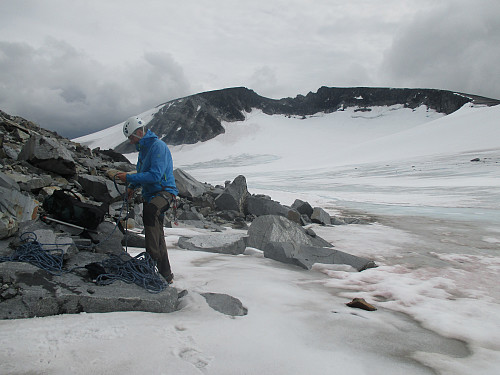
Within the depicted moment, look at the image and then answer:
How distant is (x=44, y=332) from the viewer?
7.75ft

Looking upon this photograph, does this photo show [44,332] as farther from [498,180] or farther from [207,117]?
[207,117]

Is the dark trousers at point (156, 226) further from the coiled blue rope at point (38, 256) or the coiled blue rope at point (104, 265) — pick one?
the coiled blue rope at point (38, 256)

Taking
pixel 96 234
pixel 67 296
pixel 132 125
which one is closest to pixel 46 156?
pixel 96 234

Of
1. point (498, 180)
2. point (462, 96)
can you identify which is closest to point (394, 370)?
point (498, 180)

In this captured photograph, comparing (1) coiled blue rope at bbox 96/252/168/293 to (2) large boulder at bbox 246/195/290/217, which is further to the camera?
(2) large boulder at bbox 246/195/290/217

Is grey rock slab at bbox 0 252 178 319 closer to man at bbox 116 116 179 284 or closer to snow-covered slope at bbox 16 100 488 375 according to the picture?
snow-covered slope at bbox 16 100 488 375

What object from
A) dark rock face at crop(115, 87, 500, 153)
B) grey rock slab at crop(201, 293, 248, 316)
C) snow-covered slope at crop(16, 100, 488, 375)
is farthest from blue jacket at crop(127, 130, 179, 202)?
dark rock face at crop(115, 87, 500, 153)

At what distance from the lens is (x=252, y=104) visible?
117938mm

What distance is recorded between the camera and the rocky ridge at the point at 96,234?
278 centimetres

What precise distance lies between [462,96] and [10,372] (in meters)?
112

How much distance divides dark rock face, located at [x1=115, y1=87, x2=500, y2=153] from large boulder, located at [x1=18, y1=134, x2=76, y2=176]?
83.6 metres

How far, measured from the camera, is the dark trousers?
3764 mm

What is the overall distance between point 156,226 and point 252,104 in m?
118

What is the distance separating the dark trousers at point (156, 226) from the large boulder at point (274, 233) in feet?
9.51
